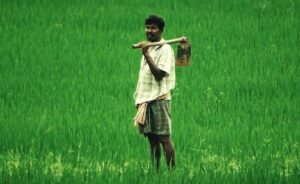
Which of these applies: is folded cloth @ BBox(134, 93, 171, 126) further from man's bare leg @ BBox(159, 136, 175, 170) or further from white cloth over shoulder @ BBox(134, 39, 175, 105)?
man's bare leg @ BBox(159, 136, 175, 170)

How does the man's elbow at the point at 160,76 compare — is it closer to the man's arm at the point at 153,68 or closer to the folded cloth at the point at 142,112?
the man's arm at the point at 153,68

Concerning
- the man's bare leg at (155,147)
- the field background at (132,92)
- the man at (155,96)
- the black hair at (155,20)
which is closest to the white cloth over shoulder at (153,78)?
the man at (155,96)

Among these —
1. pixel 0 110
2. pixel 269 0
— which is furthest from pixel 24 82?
pixel 269 0

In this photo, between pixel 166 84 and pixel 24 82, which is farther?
pixel 24 82

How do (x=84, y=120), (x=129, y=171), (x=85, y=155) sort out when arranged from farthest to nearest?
(x=84, y=120) → (x=85, y=155) → (x=129, y=171)

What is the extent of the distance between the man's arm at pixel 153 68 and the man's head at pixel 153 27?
0.77 feet

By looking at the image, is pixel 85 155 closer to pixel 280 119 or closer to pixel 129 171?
pixel 129 171

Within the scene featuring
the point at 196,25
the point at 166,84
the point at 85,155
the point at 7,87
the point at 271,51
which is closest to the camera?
the point at 166,84

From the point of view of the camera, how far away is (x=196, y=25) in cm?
1172

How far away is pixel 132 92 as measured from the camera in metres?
9.19

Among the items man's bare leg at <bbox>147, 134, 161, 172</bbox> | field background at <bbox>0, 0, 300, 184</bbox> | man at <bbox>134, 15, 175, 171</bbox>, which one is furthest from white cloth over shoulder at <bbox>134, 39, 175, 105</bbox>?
field background at <bbox>0, 0, 300, 184</bbox>

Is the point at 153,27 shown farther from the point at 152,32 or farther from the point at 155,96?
the point at 155,96

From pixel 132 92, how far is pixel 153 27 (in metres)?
3.24

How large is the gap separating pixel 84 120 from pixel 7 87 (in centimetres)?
159
